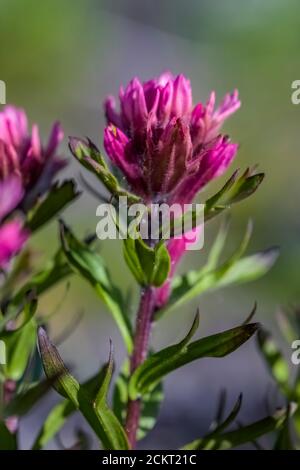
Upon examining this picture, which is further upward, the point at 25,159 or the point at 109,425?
the point at 25,159

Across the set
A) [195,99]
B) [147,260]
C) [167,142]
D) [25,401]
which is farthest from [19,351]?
[195,99]

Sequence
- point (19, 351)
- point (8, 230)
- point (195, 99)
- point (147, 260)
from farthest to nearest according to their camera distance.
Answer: point (195, 99) → point (19, 351) → point (147, 260) → point (8, 230)

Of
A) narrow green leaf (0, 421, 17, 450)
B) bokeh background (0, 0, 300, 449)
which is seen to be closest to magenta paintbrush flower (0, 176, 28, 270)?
narrow green leaf (0, 421, 17, 450)

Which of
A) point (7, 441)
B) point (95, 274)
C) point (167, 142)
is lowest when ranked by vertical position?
point (7, 441)

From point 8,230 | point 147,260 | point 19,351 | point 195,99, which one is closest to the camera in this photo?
point 8,230

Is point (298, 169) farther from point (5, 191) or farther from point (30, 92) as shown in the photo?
point (5, 191)

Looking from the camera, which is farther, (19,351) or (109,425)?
(19,351)

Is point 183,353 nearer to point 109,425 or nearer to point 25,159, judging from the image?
point 109,425
